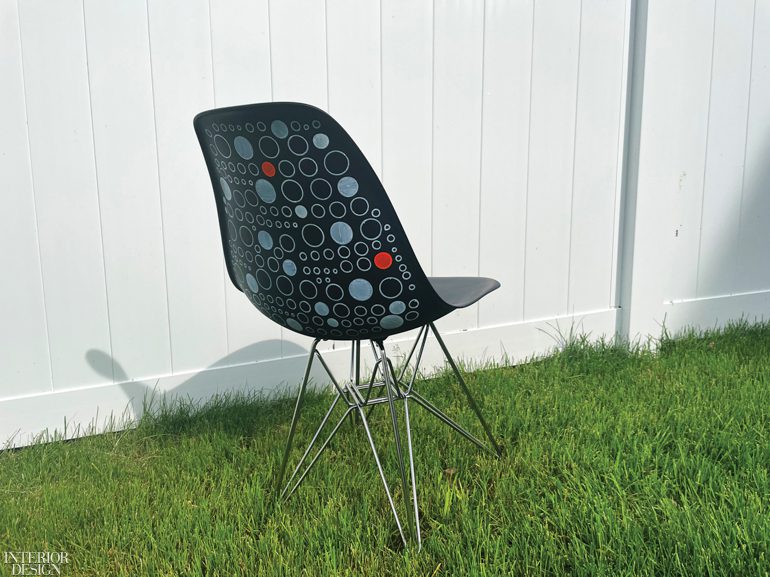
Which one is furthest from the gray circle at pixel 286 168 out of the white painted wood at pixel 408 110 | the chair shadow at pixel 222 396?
the white painted wood at pixel 408 110

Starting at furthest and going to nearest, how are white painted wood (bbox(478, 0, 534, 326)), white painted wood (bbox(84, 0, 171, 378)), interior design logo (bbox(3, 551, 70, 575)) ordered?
white painted wood (bbox(478, 0, 534, 326)), white painted wood (bbox(84, 0, 171, 378)), interior design logo (bbox(3, 551, 70, 575))

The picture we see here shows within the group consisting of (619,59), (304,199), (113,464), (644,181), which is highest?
(619,59)

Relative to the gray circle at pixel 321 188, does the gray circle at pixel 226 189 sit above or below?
below

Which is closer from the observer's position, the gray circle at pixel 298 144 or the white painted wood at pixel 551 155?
the gray circle at pixel 298 144

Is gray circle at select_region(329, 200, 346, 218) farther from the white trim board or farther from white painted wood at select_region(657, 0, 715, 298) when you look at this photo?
white painted wood at select_region(657, 0, 715, 298)

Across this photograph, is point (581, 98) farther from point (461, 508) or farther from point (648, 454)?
point (461, 508)

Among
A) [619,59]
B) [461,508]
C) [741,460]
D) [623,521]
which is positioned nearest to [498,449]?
[461,508]

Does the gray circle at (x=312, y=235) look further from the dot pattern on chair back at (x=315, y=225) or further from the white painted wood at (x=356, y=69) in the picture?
the white painted wood at (x=356, y=69)

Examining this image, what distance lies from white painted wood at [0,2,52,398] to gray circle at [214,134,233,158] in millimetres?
955

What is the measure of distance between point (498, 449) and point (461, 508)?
0.34 metres

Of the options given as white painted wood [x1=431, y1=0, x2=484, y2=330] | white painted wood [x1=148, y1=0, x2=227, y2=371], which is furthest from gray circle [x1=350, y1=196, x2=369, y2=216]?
white painted wood [x1=431, y1=0, x2=484, y2=330]

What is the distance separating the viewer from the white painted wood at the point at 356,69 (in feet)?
8.10

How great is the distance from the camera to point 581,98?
2.97 m

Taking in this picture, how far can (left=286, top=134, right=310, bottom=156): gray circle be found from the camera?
1335mm
